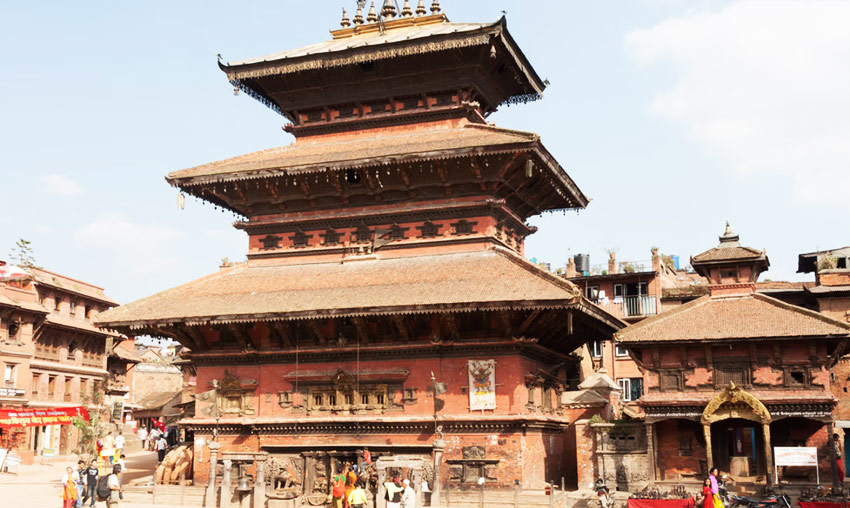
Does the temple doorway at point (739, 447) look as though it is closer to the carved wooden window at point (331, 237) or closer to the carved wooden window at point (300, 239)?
the carved wooden window at point (331, 237)

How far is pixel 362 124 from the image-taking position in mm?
35156

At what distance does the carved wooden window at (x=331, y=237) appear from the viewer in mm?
32656

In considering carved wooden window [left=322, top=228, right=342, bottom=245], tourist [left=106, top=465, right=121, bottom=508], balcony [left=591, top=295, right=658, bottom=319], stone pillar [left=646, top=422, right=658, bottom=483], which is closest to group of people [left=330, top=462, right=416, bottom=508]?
tourist [left=106, top=465, right=121, bottom=508]

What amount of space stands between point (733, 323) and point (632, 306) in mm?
27747

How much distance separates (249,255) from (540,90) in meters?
14.5

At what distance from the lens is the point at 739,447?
30.1 m

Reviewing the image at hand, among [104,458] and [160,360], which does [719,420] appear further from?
[160,360]

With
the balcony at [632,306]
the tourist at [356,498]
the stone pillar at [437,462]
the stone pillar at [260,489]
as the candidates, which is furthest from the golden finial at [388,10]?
the balcony at [632,306]

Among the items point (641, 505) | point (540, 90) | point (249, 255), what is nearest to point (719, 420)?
point (641, 505)

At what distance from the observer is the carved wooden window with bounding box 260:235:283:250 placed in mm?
33625

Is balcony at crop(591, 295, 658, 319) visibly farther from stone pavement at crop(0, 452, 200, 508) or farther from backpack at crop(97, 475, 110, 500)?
backpack at crop(97, 475, 110, 500)

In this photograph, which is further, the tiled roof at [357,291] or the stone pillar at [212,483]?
the stone pillar at [212,483]

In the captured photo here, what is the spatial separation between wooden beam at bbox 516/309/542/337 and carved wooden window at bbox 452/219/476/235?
190 inches

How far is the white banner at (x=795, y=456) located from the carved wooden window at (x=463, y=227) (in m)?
12.6
